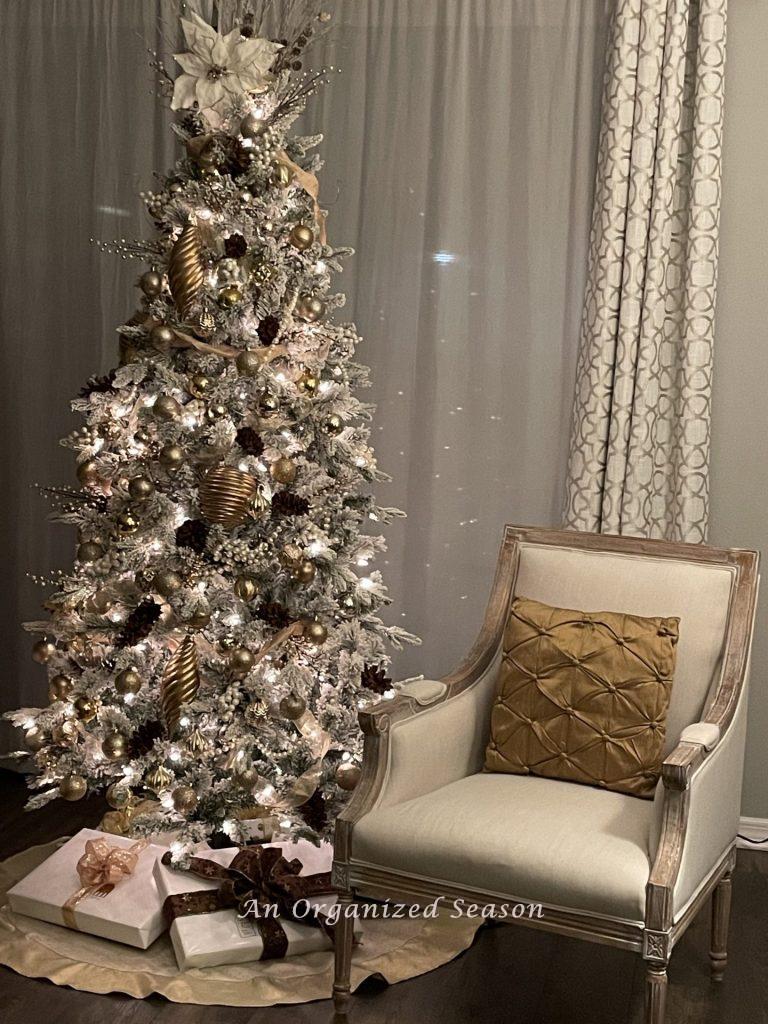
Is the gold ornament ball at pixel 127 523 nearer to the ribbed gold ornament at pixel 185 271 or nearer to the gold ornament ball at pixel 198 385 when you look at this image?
the gold ornament ball at pixel 198 385

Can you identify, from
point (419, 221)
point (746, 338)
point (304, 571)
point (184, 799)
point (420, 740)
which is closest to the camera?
point (420, 740)

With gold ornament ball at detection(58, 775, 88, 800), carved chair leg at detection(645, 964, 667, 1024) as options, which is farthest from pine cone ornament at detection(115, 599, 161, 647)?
carved chair leg at detection(645, 964, 667, 1024)

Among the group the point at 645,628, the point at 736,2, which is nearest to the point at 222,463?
the point at 645,628

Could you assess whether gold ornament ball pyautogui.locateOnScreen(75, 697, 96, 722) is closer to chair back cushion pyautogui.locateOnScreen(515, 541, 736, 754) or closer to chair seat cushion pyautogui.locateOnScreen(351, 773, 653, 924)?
chair seat cushion pyautogui.locateOnScreen(351, 773, 653, 924)

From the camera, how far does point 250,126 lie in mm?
3193

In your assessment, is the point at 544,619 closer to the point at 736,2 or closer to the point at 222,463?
the point at 222,463

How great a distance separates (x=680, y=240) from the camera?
376cm

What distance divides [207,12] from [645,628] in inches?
102

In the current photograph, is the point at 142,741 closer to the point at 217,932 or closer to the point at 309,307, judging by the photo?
Answer: the point at 217,932

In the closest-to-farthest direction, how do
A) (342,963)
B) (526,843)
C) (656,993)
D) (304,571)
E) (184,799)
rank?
(656,993) < (526,843) < (342,963) < (184,799) < (304,571)

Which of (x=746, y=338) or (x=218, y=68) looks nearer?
(x=218, y=68)

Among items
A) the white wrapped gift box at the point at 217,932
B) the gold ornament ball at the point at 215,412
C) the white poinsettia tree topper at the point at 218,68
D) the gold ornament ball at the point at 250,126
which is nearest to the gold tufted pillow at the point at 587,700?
the white wrapped gift box at the point at 217,932

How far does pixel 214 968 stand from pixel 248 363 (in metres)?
1.50

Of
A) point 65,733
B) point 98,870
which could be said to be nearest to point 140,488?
point 65,733
